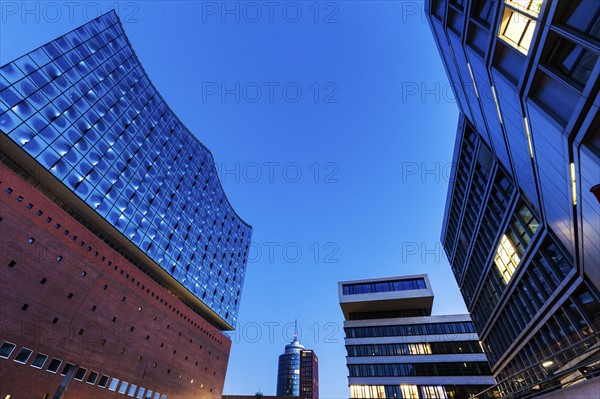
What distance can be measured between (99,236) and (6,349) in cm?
1732

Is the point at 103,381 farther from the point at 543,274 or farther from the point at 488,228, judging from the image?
the point at 543,274

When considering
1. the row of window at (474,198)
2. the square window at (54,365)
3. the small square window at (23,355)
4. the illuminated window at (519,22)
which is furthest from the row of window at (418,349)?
the illuminated window at (519,22)

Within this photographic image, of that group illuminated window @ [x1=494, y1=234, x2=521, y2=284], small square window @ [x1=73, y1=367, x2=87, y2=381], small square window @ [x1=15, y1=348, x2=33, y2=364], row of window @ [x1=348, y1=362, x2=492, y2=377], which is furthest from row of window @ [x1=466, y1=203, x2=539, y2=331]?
small square window @ [x1=73, y1=367, x2=87, y2=381]

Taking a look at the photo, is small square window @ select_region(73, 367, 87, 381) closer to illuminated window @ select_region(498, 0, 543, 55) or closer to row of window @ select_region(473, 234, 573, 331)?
row of window @ select_region(473, 234, 573, 331)

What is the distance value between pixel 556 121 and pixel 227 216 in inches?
2940

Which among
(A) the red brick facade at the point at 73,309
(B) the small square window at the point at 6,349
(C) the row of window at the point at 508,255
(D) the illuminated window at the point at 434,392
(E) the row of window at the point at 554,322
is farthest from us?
(D) the illuminated window at the point at 434,392

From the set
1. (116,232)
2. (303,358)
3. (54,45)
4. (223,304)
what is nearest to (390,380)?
(223,304)

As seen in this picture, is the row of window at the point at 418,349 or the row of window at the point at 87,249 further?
the row of window at the point at 418,349

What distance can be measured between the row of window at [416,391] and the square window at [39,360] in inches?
1671

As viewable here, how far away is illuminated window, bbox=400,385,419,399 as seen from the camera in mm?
47156

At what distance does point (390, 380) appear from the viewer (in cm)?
4925

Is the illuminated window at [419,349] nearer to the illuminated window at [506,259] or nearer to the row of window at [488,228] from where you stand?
the row of window at [488,228]

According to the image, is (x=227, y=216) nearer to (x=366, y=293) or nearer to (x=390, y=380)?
(x=366, y=293)

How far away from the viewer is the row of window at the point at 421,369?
47750 mm
